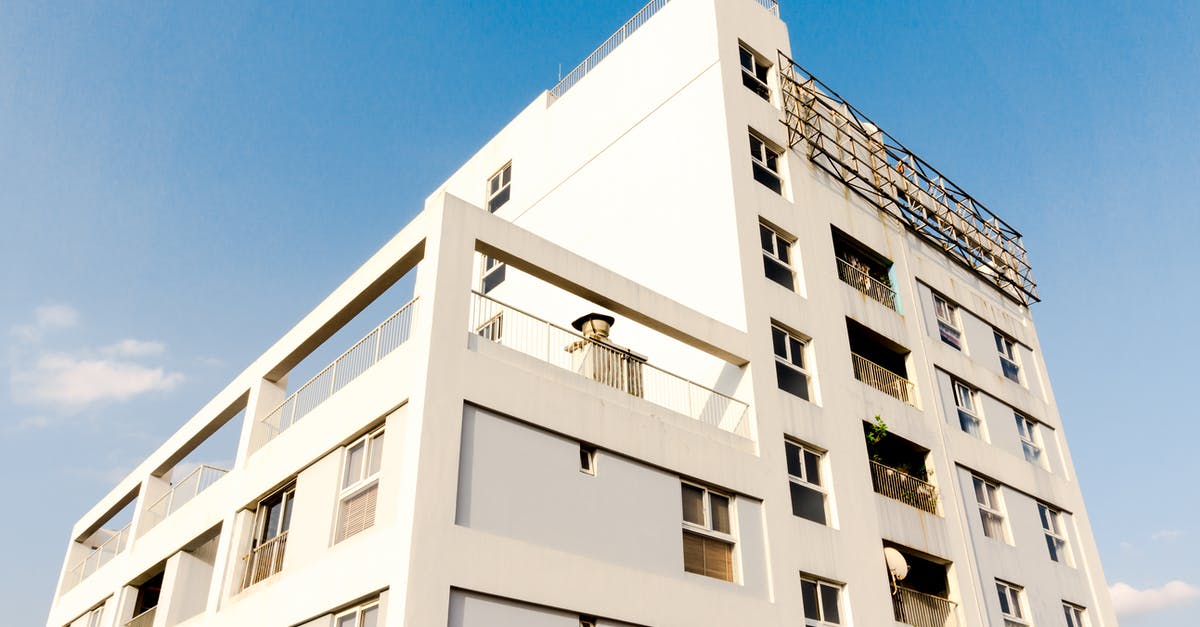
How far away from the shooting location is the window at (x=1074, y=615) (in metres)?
24.4

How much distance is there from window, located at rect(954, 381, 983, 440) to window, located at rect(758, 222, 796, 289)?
23.1ft

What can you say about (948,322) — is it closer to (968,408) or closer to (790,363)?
(968,408)

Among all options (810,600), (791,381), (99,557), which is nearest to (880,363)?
(791,381)

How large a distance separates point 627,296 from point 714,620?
579cm

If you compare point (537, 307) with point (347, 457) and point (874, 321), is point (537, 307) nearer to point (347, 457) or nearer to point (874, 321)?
point (874, 321)

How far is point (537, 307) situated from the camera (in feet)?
82.7

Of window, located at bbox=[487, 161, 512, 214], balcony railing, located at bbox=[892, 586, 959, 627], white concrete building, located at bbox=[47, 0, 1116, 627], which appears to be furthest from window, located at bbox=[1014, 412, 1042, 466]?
window, located at bbox=[487, 161, 512, 214]

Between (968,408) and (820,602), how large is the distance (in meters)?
10.6

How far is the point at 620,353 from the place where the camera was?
16969mm

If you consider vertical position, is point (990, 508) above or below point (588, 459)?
above

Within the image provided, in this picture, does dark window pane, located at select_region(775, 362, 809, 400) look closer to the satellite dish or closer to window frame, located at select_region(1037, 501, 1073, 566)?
the satellite dish

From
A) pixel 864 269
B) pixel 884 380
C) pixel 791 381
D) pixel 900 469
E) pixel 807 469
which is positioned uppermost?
pixel 864 269

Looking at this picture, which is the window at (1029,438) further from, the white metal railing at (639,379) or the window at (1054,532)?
the white metal railing at (639,379)

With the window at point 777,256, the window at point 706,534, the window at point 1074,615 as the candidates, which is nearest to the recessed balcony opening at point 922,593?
the window at point 1074,615
